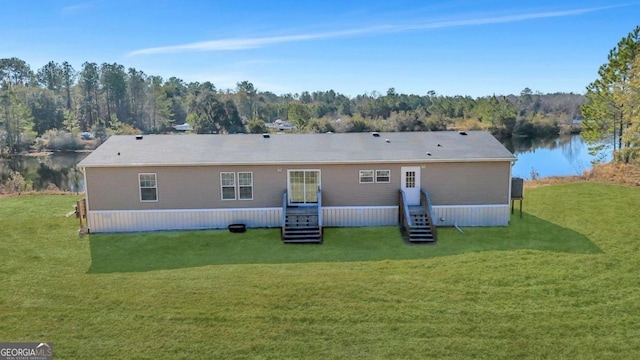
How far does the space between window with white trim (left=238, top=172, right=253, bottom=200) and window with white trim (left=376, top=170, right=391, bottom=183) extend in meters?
4.26

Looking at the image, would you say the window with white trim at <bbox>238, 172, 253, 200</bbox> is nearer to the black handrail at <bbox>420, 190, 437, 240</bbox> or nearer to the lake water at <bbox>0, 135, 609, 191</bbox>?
the black handrail at <bbox>420, 190, 437, 240</bbox>

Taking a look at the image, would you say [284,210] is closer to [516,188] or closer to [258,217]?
[258,217]

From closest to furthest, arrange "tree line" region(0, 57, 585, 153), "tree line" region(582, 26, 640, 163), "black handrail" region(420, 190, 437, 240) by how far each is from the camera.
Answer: "black handrail" region(420, 190, 437, 240) → "tree line" region(582, 26, 640, 163) → "tree line" region(0, 57, 585, 153)

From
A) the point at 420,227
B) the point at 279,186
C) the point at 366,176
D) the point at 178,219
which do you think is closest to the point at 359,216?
the point at 366,176

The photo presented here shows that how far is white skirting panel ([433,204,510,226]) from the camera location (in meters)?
14.8

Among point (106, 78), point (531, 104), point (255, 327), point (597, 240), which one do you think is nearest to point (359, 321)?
point (255, 327)

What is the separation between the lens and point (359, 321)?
8.06 m

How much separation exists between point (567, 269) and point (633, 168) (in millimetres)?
16781

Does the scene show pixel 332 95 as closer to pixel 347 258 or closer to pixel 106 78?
pixel 106 78

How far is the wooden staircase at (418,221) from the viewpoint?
43.1 ft

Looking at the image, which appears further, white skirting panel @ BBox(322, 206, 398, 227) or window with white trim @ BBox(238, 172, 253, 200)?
white skirting panel @ BBox(322, 206, 398, 227)

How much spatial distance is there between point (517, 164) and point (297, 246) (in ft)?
99.5

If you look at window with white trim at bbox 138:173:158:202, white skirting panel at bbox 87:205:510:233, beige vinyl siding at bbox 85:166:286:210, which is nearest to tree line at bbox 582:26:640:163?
white skirting panel at bbox 87:205:510:233

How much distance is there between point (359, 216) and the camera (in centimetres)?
1480
